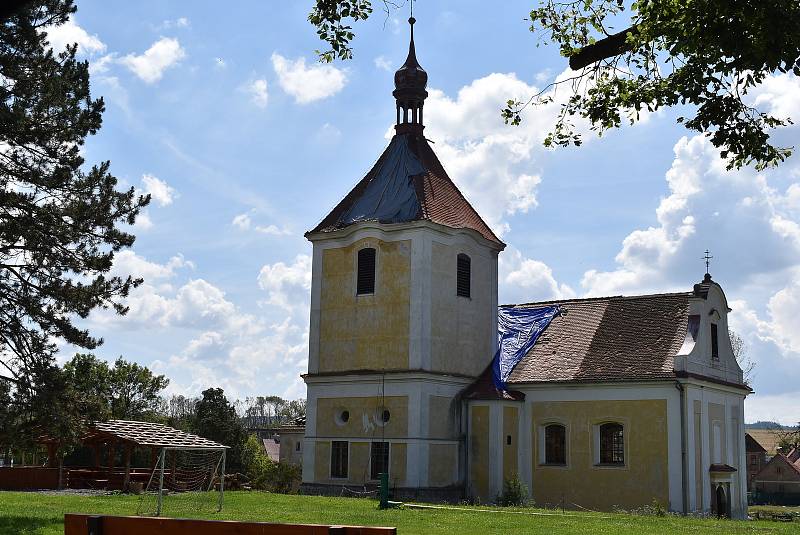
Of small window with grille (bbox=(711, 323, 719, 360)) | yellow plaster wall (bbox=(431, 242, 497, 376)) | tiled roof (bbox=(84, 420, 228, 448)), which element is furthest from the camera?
small window with grille (bbox=(711, 323, 719, 360))

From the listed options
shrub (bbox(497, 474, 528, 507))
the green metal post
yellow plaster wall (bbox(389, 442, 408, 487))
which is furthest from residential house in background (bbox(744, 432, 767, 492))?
the green metal post

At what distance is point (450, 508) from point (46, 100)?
1481cm

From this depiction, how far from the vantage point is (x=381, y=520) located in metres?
21.8

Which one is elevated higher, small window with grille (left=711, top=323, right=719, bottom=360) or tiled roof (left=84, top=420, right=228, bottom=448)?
small window with grille (left=711, top=323, right=719, bottom=360)

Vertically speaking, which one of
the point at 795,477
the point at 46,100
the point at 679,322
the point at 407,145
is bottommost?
the point at 795,477

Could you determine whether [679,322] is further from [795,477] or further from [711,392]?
[795,477]

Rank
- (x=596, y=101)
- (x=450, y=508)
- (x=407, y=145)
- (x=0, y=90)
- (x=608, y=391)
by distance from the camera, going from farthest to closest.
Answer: (x=407, y=145)
(x=608, y=391)
(x=450, y=508)
(x=0, y=90)
(x=596, y=101)

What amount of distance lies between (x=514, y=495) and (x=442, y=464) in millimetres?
3101

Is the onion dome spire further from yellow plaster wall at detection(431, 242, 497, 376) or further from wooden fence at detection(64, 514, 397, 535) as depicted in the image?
wooden fence at detection(64, 514, 397, 535)

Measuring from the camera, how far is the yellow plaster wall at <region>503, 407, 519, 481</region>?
33.2m

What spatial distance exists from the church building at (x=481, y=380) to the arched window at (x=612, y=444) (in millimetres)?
42

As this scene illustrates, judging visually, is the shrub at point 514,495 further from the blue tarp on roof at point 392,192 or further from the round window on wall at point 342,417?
the blue tarp on roof at point 392,192

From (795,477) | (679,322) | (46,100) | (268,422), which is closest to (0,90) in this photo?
(46,100)

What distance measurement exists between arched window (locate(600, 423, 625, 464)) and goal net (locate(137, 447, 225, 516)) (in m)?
12.9
